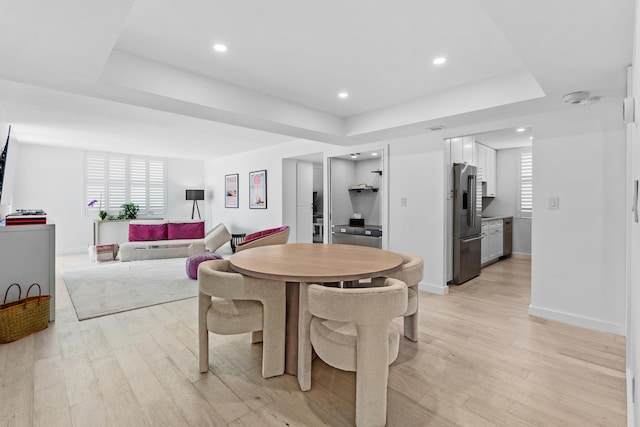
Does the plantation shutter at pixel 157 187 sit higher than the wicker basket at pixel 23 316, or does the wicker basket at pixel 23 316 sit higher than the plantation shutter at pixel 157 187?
the plantation shutter at pixel 157 187

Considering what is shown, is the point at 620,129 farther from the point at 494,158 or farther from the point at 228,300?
the point at 494,158

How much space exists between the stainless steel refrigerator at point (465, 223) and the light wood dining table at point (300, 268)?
214cm

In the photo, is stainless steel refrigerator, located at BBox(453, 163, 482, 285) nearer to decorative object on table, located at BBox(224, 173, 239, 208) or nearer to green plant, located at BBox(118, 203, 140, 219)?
decorative object on table, located at BBox(224, 173, 239, 208)

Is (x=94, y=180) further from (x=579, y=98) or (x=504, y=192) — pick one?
(x=504, y=192)

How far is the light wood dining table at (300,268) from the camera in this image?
1861 mm

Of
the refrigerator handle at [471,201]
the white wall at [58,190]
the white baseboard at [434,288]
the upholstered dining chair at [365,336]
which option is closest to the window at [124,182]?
the white wall at [58,190]

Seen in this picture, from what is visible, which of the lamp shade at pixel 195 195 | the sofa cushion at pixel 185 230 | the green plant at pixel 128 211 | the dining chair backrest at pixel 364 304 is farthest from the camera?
the lamp shade at pixel 195 195

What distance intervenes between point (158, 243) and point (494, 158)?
7.16 metres

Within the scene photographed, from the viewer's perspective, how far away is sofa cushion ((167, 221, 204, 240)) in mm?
6617

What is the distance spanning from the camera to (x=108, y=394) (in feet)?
6.12

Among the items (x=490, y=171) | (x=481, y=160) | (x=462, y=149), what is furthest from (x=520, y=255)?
(x=462, y=149)

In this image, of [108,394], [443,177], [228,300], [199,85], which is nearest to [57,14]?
[199,85]

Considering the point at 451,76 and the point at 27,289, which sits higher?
the point at 451,76

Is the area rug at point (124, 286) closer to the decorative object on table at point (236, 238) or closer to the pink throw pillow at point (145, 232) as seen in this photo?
the pink throw pillow at point (145, 232)
